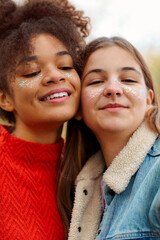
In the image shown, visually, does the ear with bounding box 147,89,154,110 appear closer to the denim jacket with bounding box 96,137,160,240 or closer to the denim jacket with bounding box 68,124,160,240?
the denim jacket with bounding box 68,124,160,240

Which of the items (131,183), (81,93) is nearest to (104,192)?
(131,183)

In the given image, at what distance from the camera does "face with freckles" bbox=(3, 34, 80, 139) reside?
2.43 metres

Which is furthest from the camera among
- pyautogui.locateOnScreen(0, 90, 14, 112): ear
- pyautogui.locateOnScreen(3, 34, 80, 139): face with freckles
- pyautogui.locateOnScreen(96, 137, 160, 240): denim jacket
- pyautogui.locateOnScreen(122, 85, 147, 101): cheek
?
pyautogui.locateOnScreen(0, 90, 14, 112): ear

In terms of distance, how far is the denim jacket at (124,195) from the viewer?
186 centimetres

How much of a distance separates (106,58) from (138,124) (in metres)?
0.55

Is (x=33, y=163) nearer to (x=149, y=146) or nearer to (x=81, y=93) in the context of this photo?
(x=81, y=93)

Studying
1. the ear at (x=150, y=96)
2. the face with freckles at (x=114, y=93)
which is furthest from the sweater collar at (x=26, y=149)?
the ear at (x=150, y=96)

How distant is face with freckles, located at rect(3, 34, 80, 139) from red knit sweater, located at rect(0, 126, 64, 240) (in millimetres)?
247

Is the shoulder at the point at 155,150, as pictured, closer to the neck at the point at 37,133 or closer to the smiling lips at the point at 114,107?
the smiling lips at the point at 114,107

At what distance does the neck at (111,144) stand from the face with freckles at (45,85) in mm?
319

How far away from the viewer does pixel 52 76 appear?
2.40m

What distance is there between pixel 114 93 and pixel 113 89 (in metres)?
0.03

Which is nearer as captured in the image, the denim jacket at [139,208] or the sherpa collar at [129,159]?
the denim jacket at [139,208]

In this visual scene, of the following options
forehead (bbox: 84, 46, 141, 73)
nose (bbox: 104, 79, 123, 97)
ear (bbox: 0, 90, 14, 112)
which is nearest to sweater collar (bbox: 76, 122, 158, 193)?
nose (bbox: 104, 79, 123, 97)
